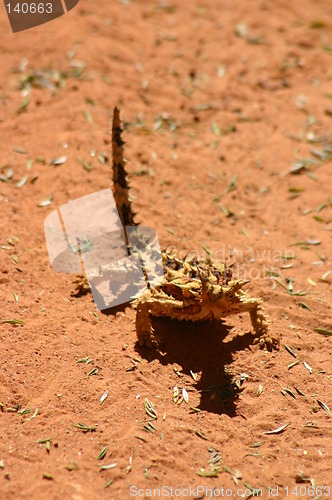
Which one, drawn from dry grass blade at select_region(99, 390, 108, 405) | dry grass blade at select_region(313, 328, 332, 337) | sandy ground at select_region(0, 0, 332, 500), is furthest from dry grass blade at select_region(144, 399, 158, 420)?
dry grass blade at select_region(313, 328, 332, 337)

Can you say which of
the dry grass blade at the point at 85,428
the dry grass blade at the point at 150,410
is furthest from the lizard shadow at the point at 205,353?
the dry grass blade at the point at 85,428

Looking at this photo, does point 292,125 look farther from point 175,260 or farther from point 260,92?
point 175,260

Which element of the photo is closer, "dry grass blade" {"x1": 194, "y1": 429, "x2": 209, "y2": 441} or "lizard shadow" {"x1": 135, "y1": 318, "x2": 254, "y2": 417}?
"dry grass blade" {"x1": 194, "y1": 429, "x2": 209, "y2": 441}

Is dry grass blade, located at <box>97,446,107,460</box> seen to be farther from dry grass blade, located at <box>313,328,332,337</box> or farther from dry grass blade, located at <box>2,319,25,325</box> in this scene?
dry grass blade, located at <box>313,328,332,337</box>

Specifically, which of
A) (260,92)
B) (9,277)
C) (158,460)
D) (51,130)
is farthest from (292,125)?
(158,460)

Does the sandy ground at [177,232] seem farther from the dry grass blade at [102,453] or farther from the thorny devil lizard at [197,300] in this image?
the thorny devil lizard at [197,300]

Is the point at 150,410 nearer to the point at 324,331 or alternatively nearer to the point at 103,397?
the point at 103,397
